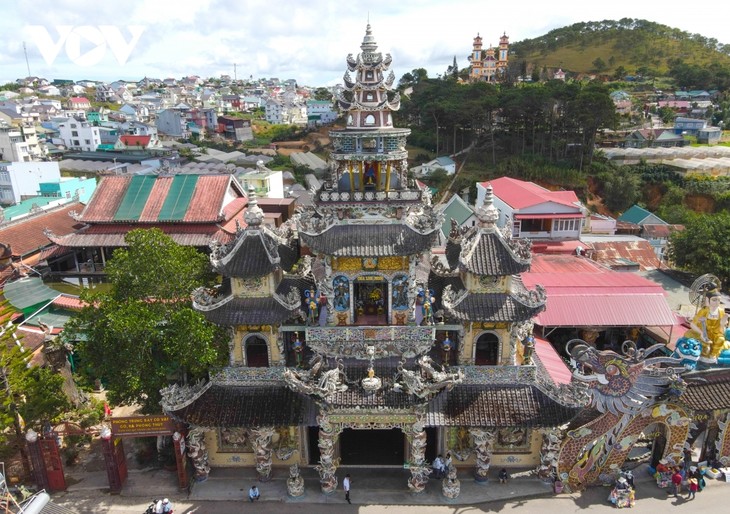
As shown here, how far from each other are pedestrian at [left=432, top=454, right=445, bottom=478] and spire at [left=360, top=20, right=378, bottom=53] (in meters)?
13.9

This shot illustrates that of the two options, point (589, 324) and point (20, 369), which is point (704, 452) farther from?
point (20, 369)

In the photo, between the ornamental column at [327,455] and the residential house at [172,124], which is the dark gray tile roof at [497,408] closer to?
the ornamental column at [327,455]

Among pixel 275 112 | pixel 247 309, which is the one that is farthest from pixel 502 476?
pixel 275 112

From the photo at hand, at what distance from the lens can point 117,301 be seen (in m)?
17.9

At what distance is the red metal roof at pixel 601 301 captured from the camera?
25.5m

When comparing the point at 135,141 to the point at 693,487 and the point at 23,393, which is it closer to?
the point at 23,393

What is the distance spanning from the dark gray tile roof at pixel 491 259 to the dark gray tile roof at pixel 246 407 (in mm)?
7306

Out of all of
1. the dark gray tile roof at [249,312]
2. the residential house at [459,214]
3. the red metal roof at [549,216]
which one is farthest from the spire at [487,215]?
the residential house at [459,214]

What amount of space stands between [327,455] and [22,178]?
5852 cm

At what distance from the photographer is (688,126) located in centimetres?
8694

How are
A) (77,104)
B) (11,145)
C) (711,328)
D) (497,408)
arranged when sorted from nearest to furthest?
(497,408) → (711,328) → (11,145) → (77,104)

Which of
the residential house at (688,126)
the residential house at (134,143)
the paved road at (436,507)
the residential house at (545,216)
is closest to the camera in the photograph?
the paved road at (436,507)

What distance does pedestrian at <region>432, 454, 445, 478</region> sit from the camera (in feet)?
57.1

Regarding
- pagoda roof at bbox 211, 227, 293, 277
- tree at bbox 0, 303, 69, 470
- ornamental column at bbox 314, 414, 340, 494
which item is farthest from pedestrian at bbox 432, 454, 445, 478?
tree at bbox 0, 303, 69, 470
